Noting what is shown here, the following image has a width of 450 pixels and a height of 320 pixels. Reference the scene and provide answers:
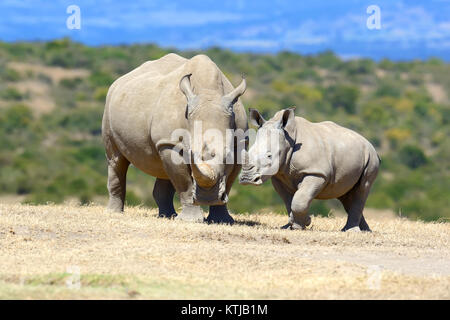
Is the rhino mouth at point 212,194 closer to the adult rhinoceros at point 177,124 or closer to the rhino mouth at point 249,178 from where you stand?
the adult rhinoceros at point 177,124

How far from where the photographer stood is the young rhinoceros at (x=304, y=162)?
42.9 feet

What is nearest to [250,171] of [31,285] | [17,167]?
[31,285]

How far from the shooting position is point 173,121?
13336 mm

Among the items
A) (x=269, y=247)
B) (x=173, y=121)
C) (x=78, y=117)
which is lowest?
(x=78, y=117)

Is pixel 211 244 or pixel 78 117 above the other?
pixel 211 244

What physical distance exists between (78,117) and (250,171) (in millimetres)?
34230

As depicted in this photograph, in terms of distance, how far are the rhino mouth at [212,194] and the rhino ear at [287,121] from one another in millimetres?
1177

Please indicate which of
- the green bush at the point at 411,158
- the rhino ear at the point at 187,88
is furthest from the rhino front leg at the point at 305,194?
the green bush at the point at 411,158

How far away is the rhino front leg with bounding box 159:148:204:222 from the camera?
43.2ft

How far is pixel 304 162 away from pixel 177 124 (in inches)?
71.5

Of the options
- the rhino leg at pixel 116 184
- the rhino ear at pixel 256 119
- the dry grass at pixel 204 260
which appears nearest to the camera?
the dry grass at pixel 204 260

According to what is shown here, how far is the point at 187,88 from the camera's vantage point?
516 inches
